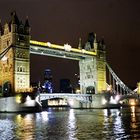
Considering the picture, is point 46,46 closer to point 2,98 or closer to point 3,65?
point 3,65

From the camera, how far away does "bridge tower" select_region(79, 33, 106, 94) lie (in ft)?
367

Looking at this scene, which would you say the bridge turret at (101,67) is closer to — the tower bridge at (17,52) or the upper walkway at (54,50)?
the upper walkway at (54,50)

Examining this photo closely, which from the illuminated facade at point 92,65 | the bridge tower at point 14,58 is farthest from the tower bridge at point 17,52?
the illuminated facade at point 92,65

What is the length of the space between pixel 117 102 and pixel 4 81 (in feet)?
138

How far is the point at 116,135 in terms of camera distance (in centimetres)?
2956

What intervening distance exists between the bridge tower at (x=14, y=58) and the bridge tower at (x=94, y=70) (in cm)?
3024

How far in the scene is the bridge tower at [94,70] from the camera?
367 ft

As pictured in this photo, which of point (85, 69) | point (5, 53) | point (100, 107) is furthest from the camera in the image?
point (85, 69)

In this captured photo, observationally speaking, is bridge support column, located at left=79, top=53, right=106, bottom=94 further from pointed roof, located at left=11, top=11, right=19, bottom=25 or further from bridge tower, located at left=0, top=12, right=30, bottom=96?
pointed roof, located at left=11, top=11, right=19, bottom=25

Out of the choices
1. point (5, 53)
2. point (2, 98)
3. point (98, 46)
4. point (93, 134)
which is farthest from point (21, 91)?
point (93, 134)

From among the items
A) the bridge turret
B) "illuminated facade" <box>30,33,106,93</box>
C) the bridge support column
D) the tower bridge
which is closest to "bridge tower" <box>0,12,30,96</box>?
the tower bridge

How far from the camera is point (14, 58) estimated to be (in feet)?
277

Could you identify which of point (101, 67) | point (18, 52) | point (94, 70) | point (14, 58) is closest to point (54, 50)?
point (18, 52)

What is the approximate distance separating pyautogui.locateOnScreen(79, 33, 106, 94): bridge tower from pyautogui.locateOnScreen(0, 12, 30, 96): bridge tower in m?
30.2
